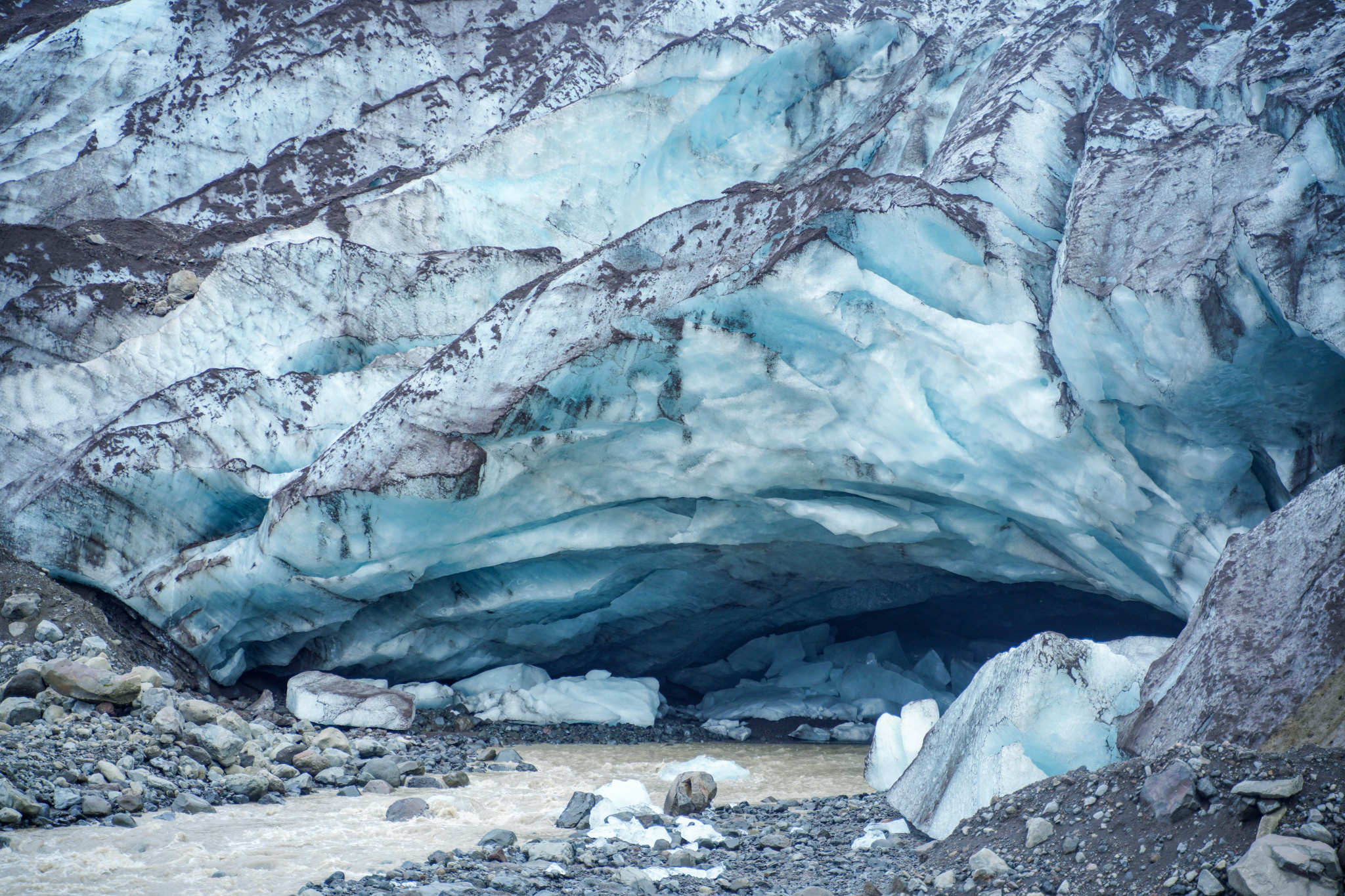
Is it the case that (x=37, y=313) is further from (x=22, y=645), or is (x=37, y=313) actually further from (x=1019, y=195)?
(x=1019, y=195)

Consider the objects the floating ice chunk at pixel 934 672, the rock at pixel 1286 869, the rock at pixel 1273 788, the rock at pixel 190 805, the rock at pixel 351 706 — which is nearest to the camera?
the rock at pixel 1286 869

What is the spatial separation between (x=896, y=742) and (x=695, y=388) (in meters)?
2.80

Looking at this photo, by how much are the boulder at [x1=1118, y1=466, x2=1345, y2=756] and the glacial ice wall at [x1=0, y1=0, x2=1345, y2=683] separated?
4.56 ft

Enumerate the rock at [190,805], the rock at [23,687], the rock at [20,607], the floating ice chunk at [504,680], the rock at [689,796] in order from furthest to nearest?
the floating ice chunk at [504,680] < the rock at [20,607] < the rock at [23,687] < the rock at [689,796] < the rock at [190,805]

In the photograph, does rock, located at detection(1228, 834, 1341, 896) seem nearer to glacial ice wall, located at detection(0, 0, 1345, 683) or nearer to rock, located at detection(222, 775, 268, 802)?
glacial ice wall, located at detection(0, 0, 1345, 683)

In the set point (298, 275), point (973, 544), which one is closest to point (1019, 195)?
point (973, 544)

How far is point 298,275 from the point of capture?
28.8ft

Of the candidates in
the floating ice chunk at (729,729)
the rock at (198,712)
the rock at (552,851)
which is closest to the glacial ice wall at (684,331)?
the floating ice chunk at (729,729)

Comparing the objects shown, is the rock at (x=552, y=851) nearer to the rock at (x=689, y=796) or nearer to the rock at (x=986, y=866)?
the rock at (x=689, y=796)

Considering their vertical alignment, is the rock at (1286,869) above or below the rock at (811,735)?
above

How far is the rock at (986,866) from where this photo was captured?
2.79 metres

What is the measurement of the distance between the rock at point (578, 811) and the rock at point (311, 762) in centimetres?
165

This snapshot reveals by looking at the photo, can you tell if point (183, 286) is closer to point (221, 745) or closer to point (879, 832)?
point (221, 745)

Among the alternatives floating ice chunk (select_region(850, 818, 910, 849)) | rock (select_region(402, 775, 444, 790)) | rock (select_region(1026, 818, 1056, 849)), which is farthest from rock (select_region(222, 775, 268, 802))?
rock (select_region(1026, 818, 1056, 849))
